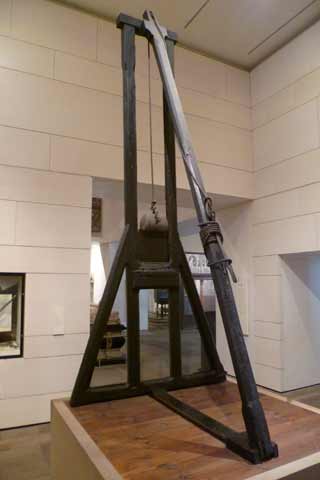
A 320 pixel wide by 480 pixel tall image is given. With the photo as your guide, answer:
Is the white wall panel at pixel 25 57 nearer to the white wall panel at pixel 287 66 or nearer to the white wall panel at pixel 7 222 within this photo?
the white wall panel at pixel 7 222

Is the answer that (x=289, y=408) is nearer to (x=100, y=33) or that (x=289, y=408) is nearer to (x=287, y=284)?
(x=287, y=284)

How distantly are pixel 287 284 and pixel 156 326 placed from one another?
301 inches

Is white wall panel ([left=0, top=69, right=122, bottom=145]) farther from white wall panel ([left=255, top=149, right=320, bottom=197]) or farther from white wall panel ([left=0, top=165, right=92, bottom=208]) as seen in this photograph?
white wall panel ([left=255, top=149, right=320, bottom=197])

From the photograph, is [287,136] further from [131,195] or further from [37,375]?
[37,375]

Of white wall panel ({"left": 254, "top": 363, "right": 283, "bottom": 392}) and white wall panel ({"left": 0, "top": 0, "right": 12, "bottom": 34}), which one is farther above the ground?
white wall panel ({"left": 0, "top": 0, "right": 12, "bottom": 34})

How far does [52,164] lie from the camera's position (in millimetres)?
3352

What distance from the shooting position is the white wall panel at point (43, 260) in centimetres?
312

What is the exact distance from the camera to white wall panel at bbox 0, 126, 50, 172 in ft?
10.4

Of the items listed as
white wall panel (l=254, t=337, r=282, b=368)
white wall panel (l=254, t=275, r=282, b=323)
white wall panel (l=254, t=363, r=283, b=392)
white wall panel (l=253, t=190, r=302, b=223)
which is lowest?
white wall panel (l=254, t=363, r=283, b=392)

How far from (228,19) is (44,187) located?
2667mm

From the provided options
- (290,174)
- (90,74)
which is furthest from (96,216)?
(290,174)

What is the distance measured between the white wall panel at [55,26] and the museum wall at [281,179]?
2194mm

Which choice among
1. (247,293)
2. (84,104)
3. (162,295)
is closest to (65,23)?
(84,104)

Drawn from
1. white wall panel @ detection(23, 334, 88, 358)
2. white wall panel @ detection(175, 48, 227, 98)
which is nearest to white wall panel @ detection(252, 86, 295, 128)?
white wall panel @ detection(175, 48, 227, 98)
